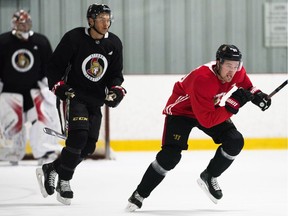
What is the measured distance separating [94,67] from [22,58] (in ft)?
7.41

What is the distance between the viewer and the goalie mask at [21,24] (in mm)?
6754

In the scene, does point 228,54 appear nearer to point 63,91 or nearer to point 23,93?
point 63,91

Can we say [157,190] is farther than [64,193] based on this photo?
Yes

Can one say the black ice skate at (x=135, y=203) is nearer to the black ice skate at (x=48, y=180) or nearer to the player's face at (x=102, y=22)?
the black ice skate at (x=48, y=180)

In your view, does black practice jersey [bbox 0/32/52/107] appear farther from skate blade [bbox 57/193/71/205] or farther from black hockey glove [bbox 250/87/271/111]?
black hockey glove [bbox 250/87/271/111]

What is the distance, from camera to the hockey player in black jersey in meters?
4.58

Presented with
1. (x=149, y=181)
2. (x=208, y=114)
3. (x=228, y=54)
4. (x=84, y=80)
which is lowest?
(x=149, y=181)

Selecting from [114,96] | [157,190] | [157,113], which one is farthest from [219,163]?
[157,113]

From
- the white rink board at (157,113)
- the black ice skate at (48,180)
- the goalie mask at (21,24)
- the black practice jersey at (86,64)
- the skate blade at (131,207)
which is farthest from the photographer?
the white rink board at (157,113)

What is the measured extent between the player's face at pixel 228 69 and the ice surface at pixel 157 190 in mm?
637

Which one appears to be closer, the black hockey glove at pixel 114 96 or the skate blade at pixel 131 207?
the skate blade at pixel 131 207

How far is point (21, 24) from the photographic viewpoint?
675 cm

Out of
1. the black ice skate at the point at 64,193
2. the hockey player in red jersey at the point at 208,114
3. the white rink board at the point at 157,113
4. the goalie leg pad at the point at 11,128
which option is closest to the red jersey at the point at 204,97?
the hockey player in red jersey at the point at 208,114

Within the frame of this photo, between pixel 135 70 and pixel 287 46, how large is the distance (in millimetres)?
1456
